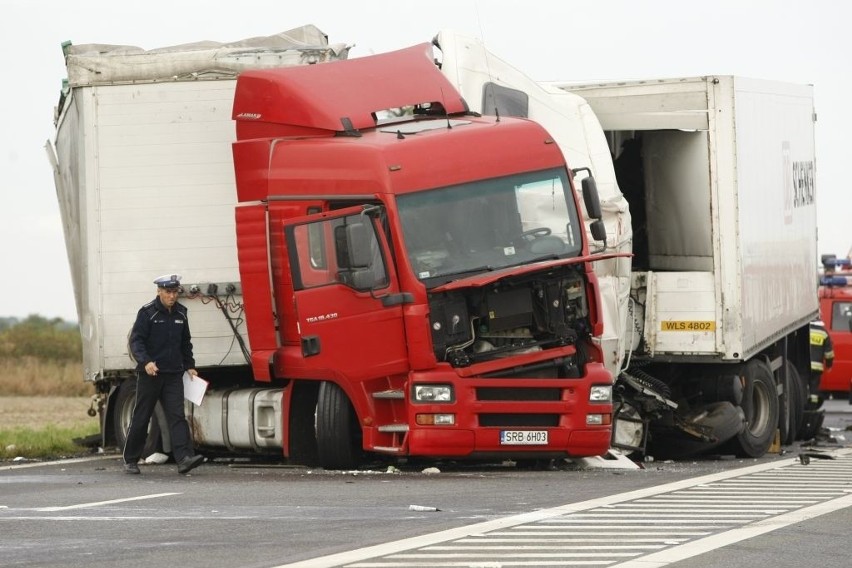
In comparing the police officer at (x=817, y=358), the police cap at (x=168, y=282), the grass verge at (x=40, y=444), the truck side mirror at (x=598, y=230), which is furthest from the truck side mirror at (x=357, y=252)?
the police officer at (x=817, y=358)

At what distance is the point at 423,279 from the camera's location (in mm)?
15156

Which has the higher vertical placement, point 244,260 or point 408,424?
point 244,260

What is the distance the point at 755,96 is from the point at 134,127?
6.58 m

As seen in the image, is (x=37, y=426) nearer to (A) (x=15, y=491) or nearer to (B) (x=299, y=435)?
(B) (x=299, y=435)

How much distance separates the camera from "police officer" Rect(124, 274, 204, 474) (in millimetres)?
16203

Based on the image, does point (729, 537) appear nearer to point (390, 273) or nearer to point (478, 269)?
point (478, 269)

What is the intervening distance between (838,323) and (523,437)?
19.4 meters

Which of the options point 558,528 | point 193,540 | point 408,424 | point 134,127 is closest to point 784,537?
point 558,528

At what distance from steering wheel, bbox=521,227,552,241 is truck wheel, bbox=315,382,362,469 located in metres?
2.11

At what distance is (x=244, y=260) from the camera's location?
16.3 meters

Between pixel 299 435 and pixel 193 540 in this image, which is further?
pixel 299 435

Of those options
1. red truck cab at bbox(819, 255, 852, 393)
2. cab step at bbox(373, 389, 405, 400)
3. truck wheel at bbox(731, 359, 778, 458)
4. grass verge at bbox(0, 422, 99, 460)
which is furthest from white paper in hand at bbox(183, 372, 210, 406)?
red truck cab at bbox(819, 255, 852, 393)

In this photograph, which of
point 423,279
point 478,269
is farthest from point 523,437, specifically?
point 423,279

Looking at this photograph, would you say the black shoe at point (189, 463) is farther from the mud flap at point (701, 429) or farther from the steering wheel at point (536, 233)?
the mud flap at point (701, 429)
